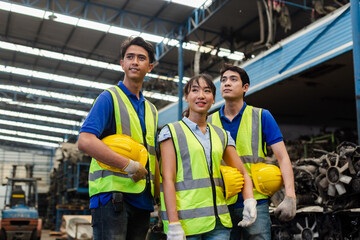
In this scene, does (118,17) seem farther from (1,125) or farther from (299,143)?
(1,125)

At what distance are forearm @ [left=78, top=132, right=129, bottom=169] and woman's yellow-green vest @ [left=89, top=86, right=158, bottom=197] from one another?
0.11 meters

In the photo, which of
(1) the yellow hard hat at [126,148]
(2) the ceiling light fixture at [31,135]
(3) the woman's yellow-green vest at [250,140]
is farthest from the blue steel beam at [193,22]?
(2) the ceiling light fixture at [31,135]

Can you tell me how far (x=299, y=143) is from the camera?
37.7 feet

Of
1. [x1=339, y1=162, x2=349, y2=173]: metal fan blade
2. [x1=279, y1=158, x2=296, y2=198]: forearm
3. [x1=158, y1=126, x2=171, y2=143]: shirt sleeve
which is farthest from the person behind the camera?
[x1=339, y1=162, x2=349, y2=173]: metal fan blade

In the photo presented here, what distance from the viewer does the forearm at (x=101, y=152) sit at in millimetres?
2180

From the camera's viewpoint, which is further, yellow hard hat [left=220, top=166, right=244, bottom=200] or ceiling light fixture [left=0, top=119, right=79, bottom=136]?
ceiling light fixture [left=0, top=119, right=79, bottom=136]

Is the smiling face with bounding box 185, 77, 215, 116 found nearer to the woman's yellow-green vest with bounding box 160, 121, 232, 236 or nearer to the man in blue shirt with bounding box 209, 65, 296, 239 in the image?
the woman's yellow-green vest with bounding box 160, 121, 232, 236

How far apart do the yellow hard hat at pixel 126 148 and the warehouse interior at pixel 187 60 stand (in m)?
4.11

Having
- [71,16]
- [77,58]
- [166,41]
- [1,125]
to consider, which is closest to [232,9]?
[166,41]

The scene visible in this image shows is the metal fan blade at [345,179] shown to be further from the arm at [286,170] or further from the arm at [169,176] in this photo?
the arm at [169,176]

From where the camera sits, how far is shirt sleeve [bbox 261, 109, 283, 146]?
3059 millimetres

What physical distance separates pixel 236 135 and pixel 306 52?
6877 millimetres

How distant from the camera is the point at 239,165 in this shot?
8.82 ft

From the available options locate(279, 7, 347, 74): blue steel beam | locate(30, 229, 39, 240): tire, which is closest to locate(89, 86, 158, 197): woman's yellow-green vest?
locate(279, 7, 347, 74): blue steel beam
